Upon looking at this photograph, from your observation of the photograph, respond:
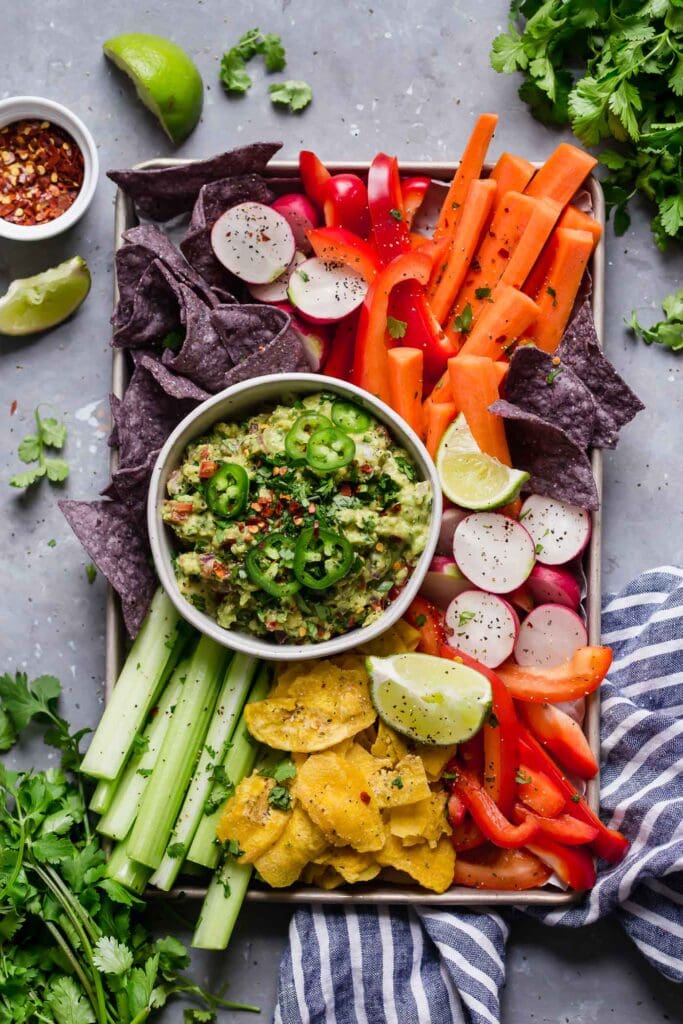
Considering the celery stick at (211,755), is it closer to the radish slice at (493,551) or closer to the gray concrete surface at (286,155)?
the gray concrete surface at (286,155)

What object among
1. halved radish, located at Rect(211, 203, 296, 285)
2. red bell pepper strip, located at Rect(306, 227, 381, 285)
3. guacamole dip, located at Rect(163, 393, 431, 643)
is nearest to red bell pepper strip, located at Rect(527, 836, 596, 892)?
guacamole dip, located at Rect(163, 393, 431, 643)

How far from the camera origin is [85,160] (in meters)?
3.01

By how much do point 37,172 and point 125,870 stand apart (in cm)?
185

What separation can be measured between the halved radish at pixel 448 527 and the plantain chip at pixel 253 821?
73 cm

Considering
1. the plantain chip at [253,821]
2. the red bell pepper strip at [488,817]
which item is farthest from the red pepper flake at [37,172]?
the red bell pepper strip at [488,817]

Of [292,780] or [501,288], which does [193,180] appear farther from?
[292,780]

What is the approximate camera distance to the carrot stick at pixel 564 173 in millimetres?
2885

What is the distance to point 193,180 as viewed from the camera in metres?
2.90

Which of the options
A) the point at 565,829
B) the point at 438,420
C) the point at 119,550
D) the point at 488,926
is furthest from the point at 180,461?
the point at 488,926

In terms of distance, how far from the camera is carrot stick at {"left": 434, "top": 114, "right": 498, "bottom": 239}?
2.89 m

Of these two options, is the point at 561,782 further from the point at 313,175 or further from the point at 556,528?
the point at 313,175

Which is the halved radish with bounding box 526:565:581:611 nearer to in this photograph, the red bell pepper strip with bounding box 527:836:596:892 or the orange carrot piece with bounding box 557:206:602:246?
the red bell pepper strip with bounding box 527:836:596:892

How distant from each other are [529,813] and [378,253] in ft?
4.88

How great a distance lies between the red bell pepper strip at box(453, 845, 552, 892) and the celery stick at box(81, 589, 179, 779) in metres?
0.90
